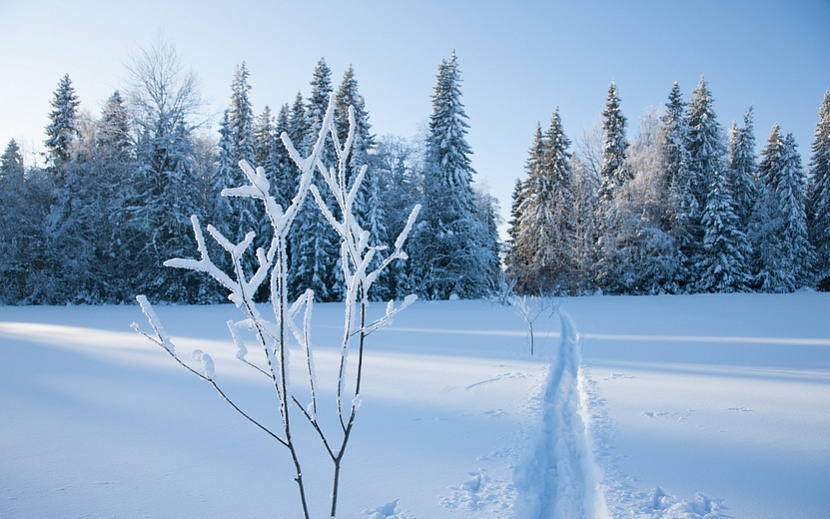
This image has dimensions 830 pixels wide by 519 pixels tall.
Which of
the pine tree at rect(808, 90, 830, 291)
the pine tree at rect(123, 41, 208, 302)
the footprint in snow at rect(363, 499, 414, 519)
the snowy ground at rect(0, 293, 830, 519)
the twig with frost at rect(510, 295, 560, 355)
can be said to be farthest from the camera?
the pine tree at rect(808, 90, 830, 291)

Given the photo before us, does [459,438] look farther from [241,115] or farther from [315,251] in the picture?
[241,115]

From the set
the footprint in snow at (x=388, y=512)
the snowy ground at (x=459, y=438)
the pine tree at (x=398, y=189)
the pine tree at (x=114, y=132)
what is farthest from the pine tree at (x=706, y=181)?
the pine tree at (x=114, y=132)

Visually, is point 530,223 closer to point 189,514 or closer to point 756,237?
point 756,237

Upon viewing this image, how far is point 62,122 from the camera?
24266 mm

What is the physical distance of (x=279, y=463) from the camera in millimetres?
3092

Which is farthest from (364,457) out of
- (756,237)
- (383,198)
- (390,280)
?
(756,237)

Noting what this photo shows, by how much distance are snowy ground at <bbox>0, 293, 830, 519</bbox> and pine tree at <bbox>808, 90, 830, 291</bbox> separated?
26.4 metres

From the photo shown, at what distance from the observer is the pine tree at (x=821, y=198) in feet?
85.5

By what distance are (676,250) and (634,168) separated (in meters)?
5.30

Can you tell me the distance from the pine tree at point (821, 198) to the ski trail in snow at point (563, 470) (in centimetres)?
3167

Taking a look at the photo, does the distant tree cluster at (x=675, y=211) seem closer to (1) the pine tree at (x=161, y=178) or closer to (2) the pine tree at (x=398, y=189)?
(2) the pine tree at (x=398, y=189)

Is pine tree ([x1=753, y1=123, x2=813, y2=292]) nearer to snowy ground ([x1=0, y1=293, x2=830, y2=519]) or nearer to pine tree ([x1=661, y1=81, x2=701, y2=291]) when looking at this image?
pine tree ([x1=661, y1=81, x2=701, y2=291])

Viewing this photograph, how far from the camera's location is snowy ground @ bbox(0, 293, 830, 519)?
2504mm

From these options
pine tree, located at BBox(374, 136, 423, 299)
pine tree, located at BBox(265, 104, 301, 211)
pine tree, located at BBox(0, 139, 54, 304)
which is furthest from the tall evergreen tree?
pine tree, located at BBox(0, 139, 54, 304)
